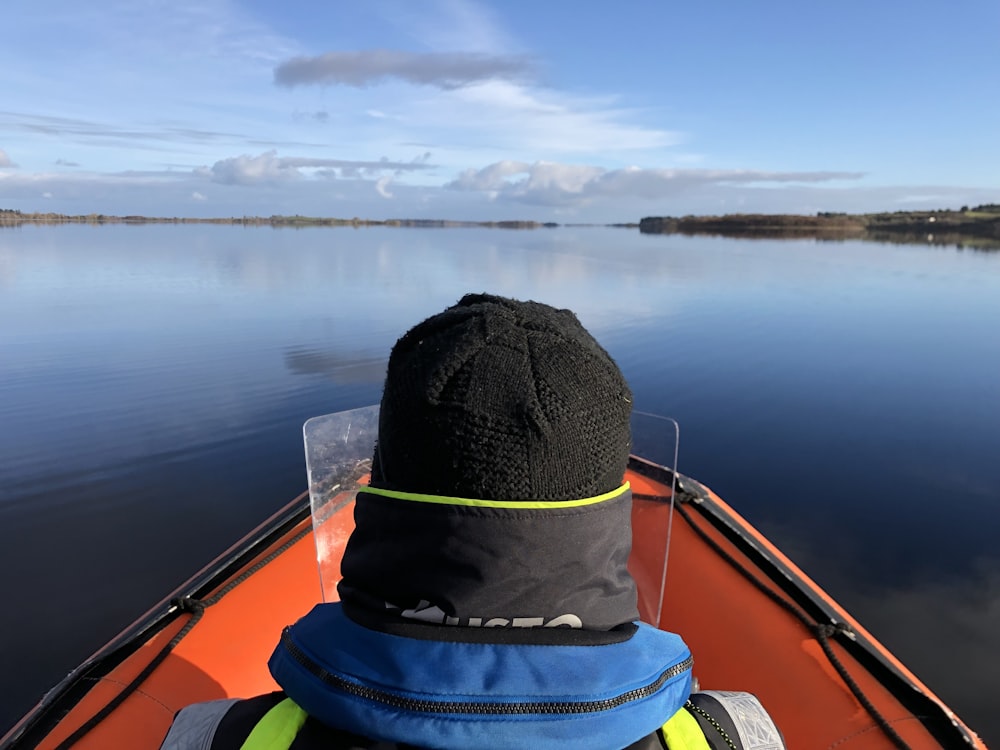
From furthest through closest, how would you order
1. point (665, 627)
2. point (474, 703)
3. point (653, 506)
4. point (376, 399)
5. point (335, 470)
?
point (376, 399), point (665, 627), point (653, 506), point (335, 470), point (474, 703)

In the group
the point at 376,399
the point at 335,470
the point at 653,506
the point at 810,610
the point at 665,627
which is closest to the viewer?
the point at 335,470

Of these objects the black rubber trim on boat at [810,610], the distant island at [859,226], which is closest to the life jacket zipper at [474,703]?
the black rubber trim on boat at [810,610]

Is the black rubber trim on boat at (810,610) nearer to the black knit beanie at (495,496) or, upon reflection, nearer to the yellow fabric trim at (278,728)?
the black knit beanie at (495,496)

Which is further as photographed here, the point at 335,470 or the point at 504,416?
the point at 335,470

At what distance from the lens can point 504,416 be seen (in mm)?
806

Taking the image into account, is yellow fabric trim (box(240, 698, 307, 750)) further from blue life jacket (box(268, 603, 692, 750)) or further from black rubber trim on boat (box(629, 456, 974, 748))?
black rubber trim on boat (box(629, 456, 974, 748))

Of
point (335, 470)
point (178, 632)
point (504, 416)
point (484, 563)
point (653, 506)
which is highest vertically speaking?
point (504, 416)

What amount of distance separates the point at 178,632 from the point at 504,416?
217cm

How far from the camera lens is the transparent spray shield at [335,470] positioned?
2053mm

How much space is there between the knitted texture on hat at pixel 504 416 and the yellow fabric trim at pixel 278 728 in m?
0.31

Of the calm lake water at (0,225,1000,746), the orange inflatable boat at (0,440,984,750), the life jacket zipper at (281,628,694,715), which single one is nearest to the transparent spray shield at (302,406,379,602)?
the orange inflatable boat at (0,440,984,750)

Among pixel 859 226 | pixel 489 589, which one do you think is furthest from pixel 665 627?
pixel 859 226

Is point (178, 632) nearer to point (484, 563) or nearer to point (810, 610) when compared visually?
point (484, 563)

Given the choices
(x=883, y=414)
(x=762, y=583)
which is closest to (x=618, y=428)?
(x=762, y=583)
